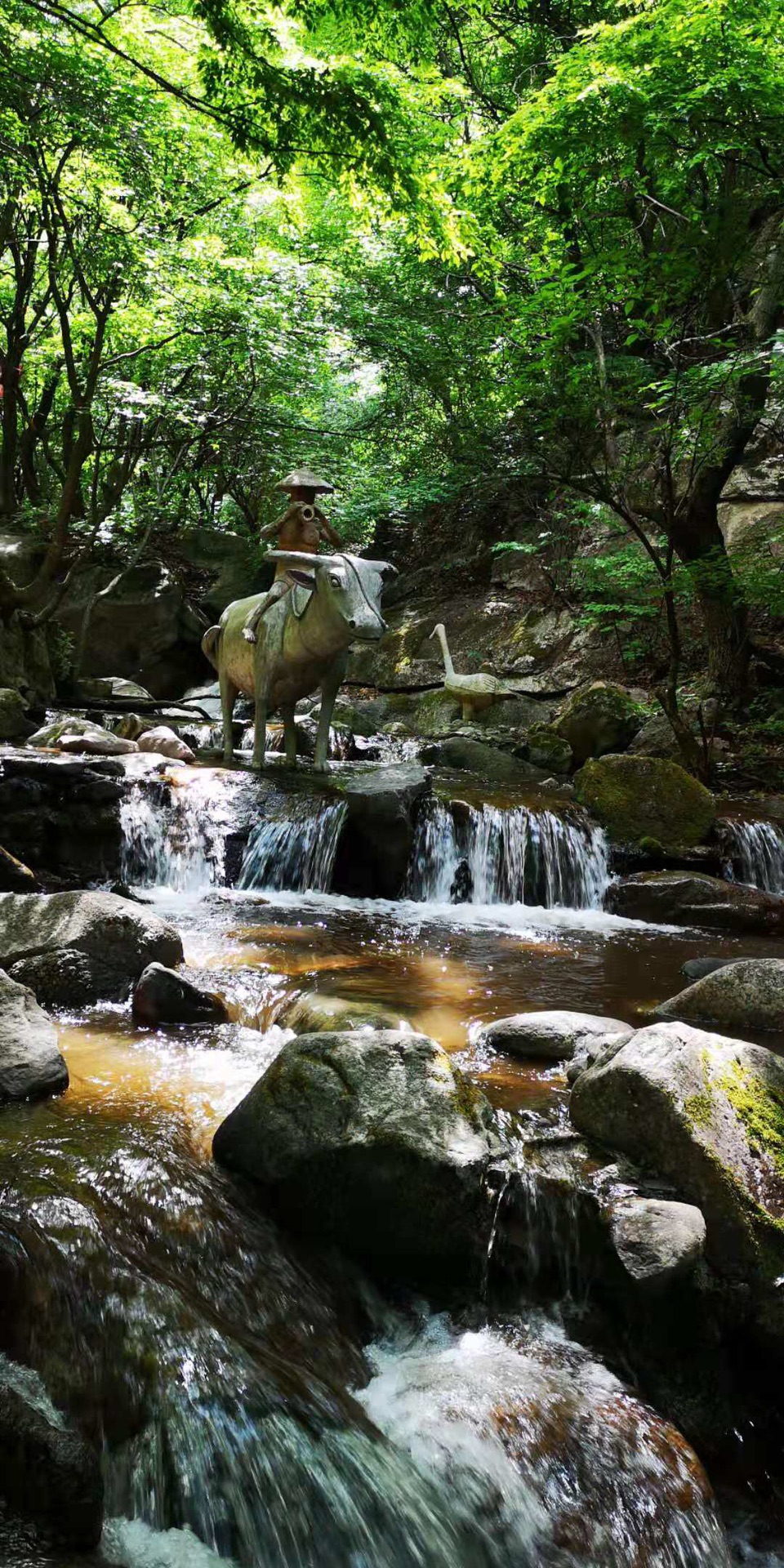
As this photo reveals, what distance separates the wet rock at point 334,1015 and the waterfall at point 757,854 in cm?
572

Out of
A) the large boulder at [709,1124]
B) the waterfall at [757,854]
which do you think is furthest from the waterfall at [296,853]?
the large boulder at [709,1124]

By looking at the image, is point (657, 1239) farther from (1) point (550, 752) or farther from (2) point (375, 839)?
(1) point (550, 752)

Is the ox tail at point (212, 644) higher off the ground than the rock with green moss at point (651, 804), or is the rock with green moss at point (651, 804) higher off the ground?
the ox tail at point (212, 644)

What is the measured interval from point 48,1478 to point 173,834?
6930 mm

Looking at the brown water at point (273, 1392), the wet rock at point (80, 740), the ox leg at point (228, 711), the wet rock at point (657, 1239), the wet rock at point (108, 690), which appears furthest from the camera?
the wet rock at point (108, 690)

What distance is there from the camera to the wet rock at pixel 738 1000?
5.09 metres

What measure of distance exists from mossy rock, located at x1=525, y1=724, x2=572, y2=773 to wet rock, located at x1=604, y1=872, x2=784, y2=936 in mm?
4095

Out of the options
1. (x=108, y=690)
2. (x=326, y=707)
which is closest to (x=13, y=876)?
(x=326, y=707)

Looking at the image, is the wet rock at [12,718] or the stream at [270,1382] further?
the wet rock at [12,718]

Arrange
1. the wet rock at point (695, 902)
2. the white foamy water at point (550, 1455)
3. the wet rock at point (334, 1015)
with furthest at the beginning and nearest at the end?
the wet rock at point (695, 902)
the wet rock at point (334, 1015)
the white foamy water at point (550, 1455)

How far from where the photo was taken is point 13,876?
651cm

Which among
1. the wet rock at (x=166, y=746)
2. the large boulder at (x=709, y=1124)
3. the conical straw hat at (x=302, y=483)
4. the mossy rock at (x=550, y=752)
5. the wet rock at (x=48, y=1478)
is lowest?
the wet rock at (x=48, y=1478)

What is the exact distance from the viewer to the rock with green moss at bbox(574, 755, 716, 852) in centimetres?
955

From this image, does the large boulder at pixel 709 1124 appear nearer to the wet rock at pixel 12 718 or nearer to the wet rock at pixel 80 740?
the wet rock at pixel 80 740
